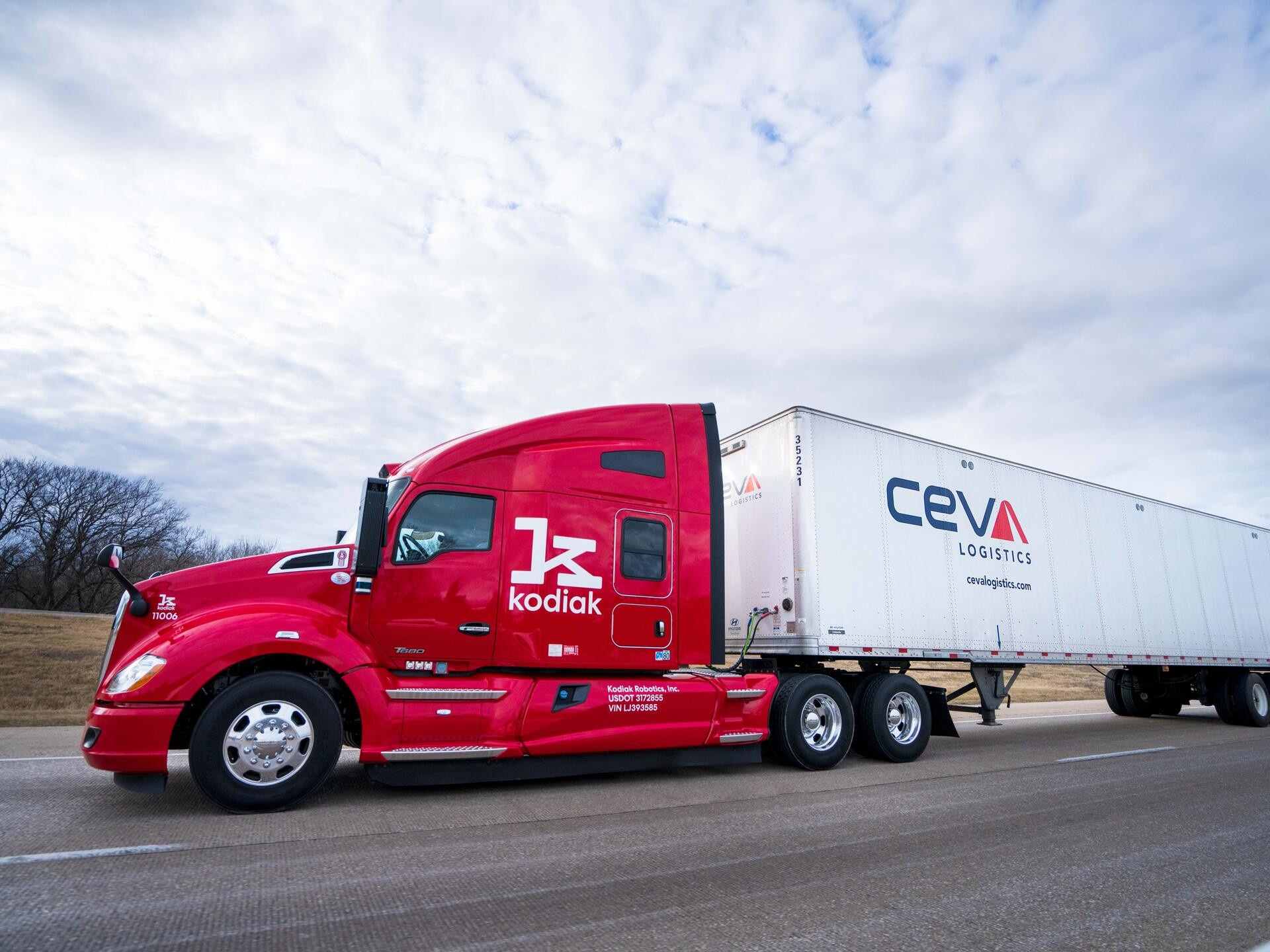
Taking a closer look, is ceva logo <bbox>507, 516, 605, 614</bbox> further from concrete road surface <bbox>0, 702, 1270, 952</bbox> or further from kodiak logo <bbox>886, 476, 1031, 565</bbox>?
kodiak logo <bbox>886, 476, 1031, 565</bbox>

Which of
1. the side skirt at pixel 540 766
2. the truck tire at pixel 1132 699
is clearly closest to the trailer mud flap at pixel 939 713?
the side skirt at pixel 540 766

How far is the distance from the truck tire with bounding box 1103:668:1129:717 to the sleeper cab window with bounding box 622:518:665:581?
45.2 ft

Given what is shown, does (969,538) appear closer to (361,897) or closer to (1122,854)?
(1122,854)

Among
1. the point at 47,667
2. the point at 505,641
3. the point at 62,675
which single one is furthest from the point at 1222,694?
the point at 47,667

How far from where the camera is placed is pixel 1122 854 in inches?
184

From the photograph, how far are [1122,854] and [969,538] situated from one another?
17.7 ft

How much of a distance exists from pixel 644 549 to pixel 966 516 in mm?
5032

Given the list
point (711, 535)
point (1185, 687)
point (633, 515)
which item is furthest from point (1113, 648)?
point (633, 515)

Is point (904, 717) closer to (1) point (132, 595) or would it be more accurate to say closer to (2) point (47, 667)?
(1) point (132, 595)

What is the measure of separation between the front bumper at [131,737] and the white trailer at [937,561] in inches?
225

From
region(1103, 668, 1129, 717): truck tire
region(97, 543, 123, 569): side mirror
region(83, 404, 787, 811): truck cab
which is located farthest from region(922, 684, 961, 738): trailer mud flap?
region(1103, 668, 1129, 717): truck tire

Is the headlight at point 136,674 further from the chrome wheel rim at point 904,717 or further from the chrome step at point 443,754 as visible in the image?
the chrome wheel rim at point 904,717

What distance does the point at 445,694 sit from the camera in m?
5.82

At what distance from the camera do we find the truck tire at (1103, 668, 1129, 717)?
635 inches
